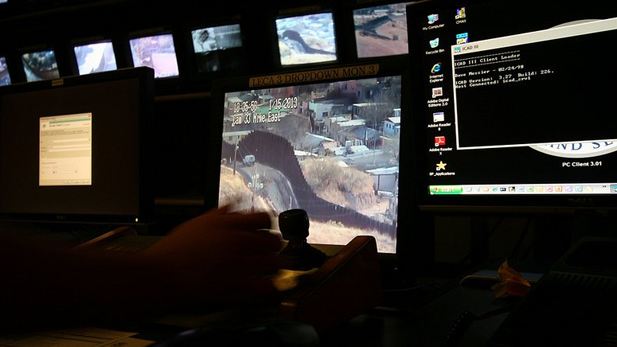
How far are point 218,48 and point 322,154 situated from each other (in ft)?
6.29

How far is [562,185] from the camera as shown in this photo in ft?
2.64

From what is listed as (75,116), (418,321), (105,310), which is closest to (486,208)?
(418,321)

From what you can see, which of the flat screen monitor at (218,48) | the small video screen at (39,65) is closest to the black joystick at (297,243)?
the flat screen monitor at (218,48)

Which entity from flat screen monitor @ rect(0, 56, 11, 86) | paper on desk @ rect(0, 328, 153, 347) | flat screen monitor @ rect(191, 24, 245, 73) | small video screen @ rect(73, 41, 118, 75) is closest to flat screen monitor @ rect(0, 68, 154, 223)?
paper on desk @ rect(0, 328, 153, 347)

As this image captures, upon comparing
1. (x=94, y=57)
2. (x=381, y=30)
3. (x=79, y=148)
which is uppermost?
(x=94, y=57)

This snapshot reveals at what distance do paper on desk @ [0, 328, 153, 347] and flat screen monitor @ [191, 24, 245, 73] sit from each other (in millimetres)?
2113

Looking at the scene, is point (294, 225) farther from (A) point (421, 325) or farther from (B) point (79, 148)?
(B) point (79, 148)

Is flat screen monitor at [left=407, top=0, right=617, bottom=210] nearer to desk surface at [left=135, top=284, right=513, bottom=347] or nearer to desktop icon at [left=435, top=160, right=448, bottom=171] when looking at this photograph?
desktop icon at [left=435, top=160, right=448, bottom=171]

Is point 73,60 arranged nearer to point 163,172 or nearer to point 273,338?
point 163,172

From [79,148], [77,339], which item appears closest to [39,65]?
[79,148]

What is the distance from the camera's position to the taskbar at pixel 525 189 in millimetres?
781

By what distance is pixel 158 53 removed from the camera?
2.85 m

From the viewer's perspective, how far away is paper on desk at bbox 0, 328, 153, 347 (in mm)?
663

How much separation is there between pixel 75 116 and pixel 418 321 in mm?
1046
